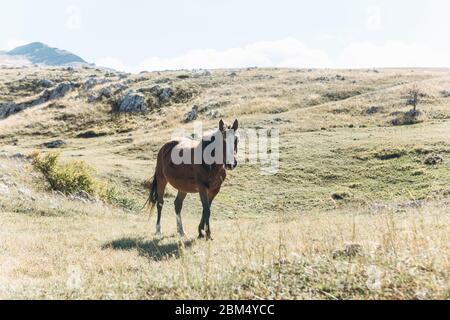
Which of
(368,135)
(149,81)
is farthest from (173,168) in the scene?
(149,81)

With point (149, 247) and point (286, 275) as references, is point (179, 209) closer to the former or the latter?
point (149, 247)

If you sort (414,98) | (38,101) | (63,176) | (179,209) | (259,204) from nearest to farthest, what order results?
(179,209)
(63,176)
(259,204)
(414,98)
(38,101)

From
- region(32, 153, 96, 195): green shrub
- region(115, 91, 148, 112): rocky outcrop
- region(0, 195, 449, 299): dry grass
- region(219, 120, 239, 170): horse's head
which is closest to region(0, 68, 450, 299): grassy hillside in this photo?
region(0, 195, 449, 299): dry grass

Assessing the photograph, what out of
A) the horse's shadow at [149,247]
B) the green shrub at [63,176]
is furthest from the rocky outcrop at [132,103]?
the horse's shadow at [149,247]

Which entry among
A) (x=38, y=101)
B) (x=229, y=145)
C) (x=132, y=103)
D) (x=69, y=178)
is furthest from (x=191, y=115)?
(x=229, y=145)

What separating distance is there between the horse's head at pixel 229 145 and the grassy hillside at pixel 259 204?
219 centimetres

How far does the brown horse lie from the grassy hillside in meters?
1.44

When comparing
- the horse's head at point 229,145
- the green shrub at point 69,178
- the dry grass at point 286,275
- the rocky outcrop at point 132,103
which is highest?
the rocky outcrop at point 132,103

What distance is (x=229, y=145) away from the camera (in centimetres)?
1317

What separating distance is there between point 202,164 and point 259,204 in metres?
18.6

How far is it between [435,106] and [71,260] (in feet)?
228

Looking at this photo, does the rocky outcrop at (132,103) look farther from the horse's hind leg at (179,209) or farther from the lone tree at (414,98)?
the horse's hind leg at (179,209)

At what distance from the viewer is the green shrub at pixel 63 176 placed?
2652 cm
